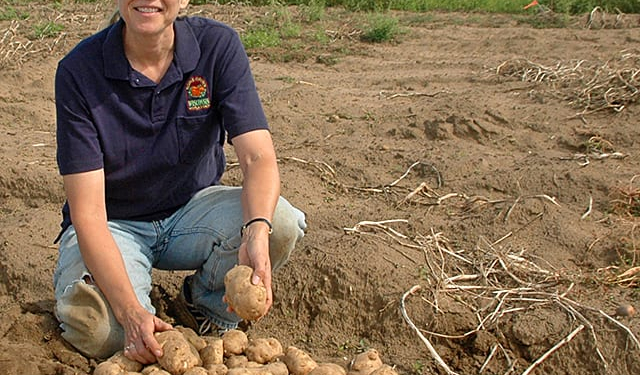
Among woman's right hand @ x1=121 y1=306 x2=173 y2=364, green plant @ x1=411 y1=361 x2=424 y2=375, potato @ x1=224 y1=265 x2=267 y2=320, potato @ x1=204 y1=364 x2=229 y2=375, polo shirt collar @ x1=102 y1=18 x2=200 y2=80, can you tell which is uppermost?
polo shirt collar @ x1=102 y1=18 x2=200 y2=80

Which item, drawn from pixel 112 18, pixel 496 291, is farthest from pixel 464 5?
pixel 112 18

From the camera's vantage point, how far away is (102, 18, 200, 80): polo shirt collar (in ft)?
8.27

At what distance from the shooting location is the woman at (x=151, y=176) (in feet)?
7.93

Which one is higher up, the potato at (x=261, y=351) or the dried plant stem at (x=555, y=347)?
the potato at (x=261, y=351)

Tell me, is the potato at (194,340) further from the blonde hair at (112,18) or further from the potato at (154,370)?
the blonde hair at (112,18)

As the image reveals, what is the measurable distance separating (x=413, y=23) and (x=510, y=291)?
677cm

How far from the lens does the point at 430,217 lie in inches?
145

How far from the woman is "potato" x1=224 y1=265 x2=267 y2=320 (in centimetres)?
4

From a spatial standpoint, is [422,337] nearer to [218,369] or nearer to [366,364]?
[366,364]

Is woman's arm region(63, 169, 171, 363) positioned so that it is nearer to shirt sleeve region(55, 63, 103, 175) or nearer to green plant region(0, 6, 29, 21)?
shirt sleeve region(55, 63, 103, 175)

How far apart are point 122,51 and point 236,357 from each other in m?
1.00

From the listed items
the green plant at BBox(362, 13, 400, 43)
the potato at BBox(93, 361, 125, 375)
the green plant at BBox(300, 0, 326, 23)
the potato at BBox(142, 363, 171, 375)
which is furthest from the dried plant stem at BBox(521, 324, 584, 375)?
the green plant at BBox(300, 0, 326, 23)

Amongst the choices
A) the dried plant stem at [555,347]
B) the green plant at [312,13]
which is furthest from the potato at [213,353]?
the green plant at [312,13]

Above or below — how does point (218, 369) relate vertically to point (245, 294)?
below
